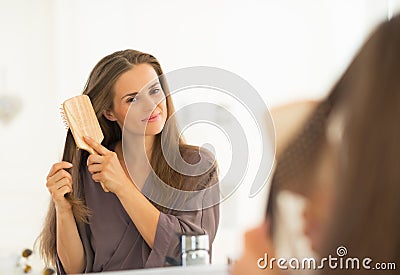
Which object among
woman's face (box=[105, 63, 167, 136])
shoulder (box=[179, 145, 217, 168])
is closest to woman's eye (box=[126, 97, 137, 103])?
woman's face (box=[105, 63, 167, 136])

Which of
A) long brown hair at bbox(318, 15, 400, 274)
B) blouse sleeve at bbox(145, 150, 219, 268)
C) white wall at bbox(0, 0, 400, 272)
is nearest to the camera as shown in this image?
long brown hair at bbox(318, 15, 400, 274)

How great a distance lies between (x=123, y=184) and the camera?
3.67 ft

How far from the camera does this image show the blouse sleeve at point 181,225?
1.12 meters

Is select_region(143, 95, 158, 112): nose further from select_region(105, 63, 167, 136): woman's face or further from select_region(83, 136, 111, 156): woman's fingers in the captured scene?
select_region(83, 136, 111, 156): woman's fingers

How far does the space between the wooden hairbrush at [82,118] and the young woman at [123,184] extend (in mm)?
16

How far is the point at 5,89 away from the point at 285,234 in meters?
1.07

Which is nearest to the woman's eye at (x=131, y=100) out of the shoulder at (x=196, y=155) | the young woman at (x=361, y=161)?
the shoulder at (x=196, y=155)

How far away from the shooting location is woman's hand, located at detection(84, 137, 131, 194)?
112 cm

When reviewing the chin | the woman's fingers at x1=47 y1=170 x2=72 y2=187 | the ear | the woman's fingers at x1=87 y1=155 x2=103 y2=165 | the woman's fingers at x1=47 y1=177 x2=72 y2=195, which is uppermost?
Result: the ear

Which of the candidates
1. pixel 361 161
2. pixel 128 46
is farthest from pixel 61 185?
pixel 361 161

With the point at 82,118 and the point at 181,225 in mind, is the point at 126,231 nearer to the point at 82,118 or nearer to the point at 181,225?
the point at 181,225

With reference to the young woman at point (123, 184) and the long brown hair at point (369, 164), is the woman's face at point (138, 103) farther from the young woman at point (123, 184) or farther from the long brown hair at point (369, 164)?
the long brown hair at point (369, 164)

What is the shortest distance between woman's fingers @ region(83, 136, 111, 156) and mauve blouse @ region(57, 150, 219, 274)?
5cm

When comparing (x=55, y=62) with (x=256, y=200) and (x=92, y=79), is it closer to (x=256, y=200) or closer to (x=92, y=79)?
(x=92, y=79)
